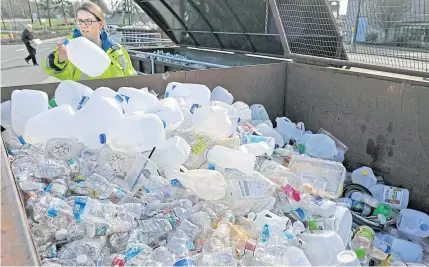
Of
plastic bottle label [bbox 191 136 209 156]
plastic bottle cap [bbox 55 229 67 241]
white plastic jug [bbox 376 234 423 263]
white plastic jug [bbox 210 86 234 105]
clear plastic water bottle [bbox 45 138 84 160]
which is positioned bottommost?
white plastic jug [bbox 376 234 423 263]

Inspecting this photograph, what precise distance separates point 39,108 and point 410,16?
121 inches

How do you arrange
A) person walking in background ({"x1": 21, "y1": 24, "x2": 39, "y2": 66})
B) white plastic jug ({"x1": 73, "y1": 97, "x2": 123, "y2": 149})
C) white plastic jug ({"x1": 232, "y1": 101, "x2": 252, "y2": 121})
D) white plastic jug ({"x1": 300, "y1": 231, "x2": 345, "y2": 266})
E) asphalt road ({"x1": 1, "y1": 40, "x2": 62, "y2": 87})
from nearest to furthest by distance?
white plastic jug ({"x1": 300, "y1": 231, "x2": 345, "y2": 266}) < white plastic jug ({"x1": 73, "y1": 97, "x2": 123, "y2": 149}) < white plastic jug ({"x1": 232, "y1": 101, "x2": 252, "y2": 121}) < asphalt road ({"x1": 1, "y1": 40, "x2": 62, "y2": 87}) < person walking in background ({"x1": 21, "y1": 24, "x2": 39, "y2": 66})

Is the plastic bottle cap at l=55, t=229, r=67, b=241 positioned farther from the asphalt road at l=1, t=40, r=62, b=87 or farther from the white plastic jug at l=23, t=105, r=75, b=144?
the asphalt road at l=1, t=40, r=62, b=87

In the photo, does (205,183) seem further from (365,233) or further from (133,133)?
(365,233)

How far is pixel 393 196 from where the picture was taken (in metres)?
2.35

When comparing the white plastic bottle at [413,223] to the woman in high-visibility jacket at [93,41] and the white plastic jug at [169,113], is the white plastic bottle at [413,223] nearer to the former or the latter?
the white plastic jug at [169,113]

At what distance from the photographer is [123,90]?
2.48 meters

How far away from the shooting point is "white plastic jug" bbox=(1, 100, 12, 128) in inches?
89.4

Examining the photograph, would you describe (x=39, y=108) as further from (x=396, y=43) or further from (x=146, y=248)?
(x=396, y=43)

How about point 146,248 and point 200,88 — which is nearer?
point 146,248

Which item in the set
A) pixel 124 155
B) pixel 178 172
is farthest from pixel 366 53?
pixel 124 155

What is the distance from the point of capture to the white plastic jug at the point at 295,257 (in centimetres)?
151

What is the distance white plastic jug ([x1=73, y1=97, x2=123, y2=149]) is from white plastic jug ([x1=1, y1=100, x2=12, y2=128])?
556 millimetres

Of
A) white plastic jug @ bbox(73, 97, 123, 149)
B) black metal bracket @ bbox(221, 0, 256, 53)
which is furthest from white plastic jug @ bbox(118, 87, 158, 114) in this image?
black metal bracket @ bbox(221, 0, 256, 53)
